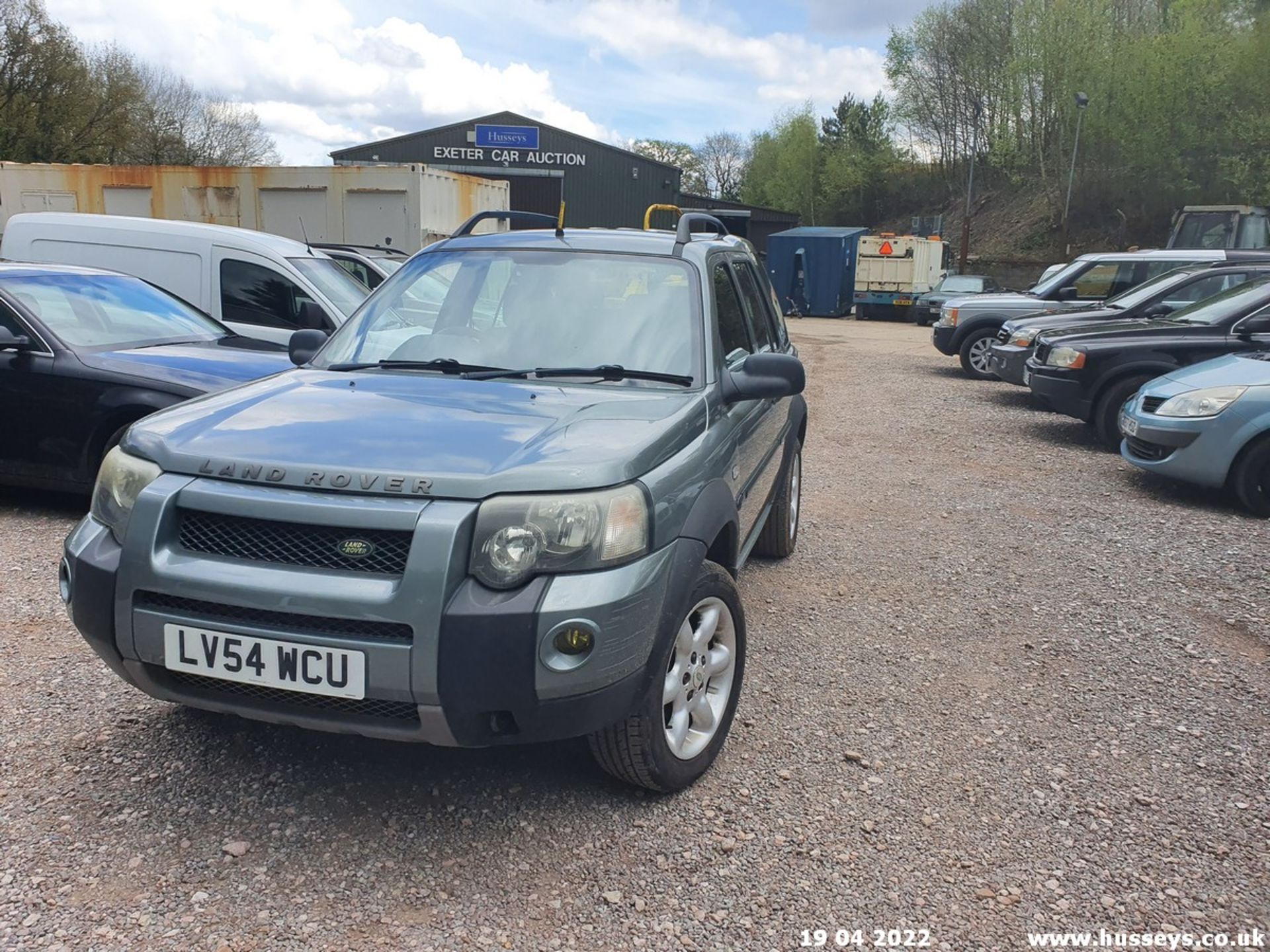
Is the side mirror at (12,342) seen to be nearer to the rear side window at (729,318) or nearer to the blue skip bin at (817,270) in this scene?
the rear side window at (729,318)

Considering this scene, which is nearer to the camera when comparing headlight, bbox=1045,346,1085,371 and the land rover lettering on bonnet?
the land rover lettering on bonnet

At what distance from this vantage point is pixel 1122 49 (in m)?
41.0

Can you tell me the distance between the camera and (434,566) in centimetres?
239

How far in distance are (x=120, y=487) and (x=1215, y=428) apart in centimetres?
679

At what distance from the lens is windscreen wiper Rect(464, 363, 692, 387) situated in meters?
3.42

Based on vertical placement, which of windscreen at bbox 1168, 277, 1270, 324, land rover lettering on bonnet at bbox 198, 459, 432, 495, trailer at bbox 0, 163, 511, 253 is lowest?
land rover lettering on bonnet at bbox 198, 459, 432, 495

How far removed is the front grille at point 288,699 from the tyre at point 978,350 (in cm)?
1364

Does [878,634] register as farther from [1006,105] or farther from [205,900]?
[1006,105]

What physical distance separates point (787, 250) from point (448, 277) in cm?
2825

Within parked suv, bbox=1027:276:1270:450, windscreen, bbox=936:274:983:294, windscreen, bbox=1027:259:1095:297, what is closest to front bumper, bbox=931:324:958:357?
windscreen, bbox=1027:259:1095:297

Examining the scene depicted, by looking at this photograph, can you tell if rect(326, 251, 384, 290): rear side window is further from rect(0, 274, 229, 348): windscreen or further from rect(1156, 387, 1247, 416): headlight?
rect(1156, 387, 1247, 416): headlight

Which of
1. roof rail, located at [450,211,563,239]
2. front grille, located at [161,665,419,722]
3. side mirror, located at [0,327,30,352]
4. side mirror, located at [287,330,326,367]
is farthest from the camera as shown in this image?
side mirror, located at [0,327,30,352]
